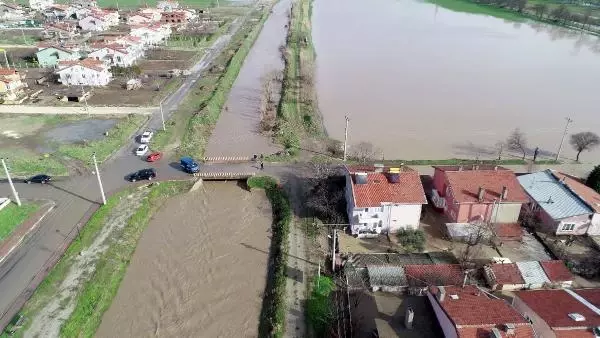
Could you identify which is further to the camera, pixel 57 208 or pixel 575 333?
pixel 57 208

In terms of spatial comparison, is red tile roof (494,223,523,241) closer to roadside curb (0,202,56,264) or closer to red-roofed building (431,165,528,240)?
red-roofed building (431,165,528,240)

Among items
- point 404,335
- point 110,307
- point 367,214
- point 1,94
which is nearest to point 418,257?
point 367,214

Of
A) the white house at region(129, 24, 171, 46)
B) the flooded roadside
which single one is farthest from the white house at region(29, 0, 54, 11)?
the flooded roadside

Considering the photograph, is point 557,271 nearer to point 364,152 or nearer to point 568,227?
point 568,227

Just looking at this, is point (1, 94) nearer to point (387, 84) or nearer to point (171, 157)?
point (171, 157)

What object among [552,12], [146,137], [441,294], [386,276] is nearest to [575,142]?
[386,276]

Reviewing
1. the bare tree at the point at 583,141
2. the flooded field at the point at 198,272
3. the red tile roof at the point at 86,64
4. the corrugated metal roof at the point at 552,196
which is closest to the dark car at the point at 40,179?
the flooded field at the point at 198,272
